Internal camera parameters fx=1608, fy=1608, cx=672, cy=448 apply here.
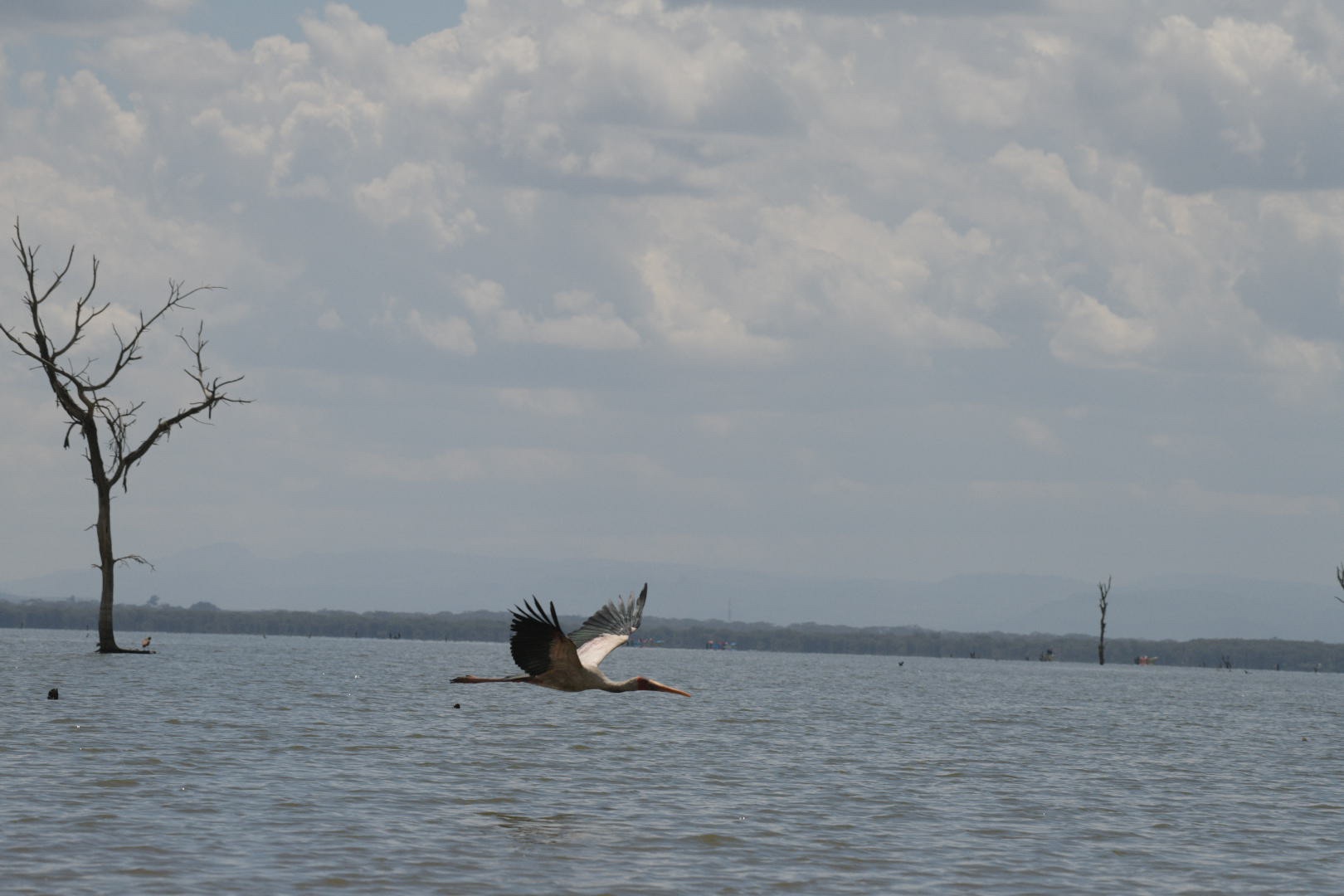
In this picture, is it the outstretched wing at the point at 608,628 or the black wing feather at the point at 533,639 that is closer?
the black wing feather at the point at 533,639

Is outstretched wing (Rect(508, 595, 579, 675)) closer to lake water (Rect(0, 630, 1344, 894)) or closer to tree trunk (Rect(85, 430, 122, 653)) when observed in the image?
lake water (Rect(0, 630, 1344, 894))

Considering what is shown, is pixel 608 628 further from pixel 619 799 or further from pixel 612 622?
pixel 619 799

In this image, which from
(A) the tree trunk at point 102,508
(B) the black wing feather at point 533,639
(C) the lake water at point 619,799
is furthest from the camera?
(A) the tree trunk at point 102,508

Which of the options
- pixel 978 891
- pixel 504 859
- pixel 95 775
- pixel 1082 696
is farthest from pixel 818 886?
pixel 1082 696

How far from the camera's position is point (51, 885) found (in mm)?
17156

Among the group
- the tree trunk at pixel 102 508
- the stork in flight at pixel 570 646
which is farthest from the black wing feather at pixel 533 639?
the tree trunk at pixel 102 508

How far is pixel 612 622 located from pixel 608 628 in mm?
280

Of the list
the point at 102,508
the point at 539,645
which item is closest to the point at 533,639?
the point at 539,645

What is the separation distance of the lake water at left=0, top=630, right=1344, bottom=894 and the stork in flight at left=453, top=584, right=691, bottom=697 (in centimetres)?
205

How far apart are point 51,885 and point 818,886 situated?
28.5 ft

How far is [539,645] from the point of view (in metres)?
22.2

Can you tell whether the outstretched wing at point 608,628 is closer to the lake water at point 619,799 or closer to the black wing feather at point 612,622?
the black wing feather at point 612,622

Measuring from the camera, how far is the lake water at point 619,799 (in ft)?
64.3

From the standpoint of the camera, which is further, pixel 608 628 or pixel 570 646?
pixel 608 628
